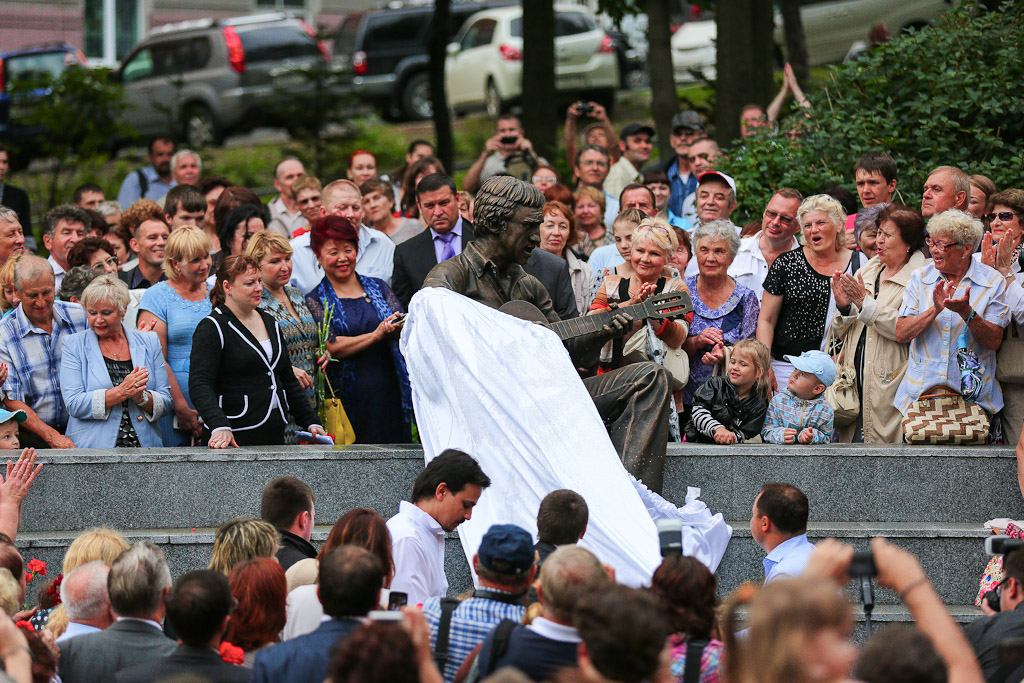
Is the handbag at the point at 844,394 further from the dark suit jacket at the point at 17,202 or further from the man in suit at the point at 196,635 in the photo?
the dark suit jacket at the point at 17,202

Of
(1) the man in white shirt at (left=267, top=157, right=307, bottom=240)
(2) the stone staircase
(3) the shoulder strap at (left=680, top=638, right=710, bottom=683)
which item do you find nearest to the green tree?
(1) the man in white shirt at (left=267, top=157, right=307, bottom=240)

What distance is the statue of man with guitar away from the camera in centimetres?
727

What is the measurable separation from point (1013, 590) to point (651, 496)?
8.34 ft

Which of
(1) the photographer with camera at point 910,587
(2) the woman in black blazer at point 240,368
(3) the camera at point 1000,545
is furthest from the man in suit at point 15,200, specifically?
(1) the photographer with camera at point 910,587

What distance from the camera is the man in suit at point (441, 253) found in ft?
27.1

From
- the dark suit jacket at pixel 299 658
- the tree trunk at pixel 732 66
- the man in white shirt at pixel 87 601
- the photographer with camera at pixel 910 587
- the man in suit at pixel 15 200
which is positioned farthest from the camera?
the tree trunk at pixel 732 66

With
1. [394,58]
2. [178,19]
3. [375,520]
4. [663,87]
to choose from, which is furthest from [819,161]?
[178,19]

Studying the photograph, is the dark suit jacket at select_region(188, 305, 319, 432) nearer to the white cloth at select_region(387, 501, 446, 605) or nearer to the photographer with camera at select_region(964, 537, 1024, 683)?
the white cloth at select_region(387, 501, 446, 605)

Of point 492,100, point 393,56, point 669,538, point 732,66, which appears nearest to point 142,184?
point 732,66

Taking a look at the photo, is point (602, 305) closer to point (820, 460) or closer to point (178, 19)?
point (820, 460)

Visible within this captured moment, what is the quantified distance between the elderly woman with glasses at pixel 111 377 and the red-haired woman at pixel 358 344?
1.07 m

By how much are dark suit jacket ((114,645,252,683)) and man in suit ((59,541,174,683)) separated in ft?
0.77

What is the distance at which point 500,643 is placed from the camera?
434 cm

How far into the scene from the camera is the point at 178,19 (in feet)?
94.3
